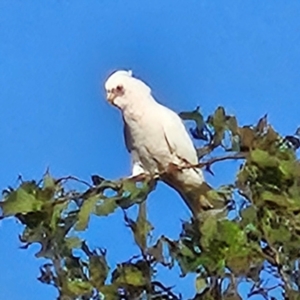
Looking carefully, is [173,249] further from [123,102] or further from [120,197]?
[123,102]

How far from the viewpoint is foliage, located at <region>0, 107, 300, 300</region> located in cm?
124

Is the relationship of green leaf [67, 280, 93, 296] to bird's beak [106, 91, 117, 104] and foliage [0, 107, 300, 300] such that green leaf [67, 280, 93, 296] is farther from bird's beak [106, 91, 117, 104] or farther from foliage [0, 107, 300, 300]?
bird's beak [106, 91, 117, 104]

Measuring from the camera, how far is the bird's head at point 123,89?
2.48 m

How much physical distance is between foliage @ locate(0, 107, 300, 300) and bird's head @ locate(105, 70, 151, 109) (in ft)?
3.32

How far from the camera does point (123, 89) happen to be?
2.52 m

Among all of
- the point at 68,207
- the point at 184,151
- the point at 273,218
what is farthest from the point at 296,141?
the point at 184,151

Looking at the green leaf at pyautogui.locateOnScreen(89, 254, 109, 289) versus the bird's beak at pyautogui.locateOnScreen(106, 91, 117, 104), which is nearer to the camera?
the green leaf at pyautogui.locateOnScreen(89, 254, 109, 289)

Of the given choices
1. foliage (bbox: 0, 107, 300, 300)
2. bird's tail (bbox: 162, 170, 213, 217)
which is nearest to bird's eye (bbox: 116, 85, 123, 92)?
bird's tail (bbox: 162, 170, 213, 217)

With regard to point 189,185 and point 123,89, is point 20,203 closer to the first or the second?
point 189,185

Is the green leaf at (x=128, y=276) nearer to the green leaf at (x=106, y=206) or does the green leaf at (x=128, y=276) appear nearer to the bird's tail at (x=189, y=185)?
the green leaf at (x=106, y=206)

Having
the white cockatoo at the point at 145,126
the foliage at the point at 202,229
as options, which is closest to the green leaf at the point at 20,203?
the foliage at the point at 202,229

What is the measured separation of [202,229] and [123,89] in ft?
4.27

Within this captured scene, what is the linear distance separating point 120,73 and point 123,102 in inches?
3.6

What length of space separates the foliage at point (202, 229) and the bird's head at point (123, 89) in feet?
3.32
